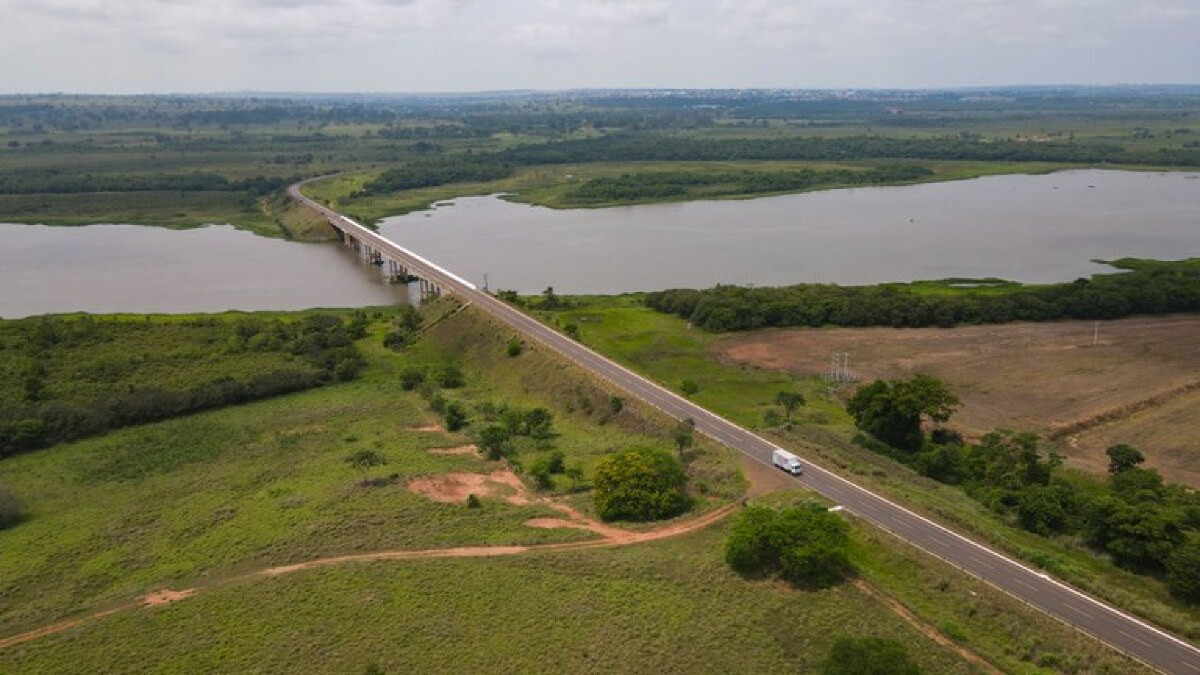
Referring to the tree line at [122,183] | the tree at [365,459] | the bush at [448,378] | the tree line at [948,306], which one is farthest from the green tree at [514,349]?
the tree line at [122,183]

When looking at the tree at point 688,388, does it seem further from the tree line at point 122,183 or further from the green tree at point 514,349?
the tree line at point 122,183

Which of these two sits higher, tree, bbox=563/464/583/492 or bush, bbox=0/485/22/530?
tree, bbox=563/464/583/492

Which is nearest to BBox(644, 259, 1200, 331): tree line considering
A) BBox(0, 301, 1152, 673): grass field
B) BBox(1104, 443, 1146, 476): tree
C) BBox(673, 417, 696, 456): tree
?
BBox(673, 417, 696, 456): tree

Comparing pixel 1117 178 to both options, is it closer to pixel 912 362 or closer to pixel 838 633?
pixel 912 362

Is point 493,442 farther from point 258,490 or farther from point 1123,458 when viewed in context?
point 1123,458

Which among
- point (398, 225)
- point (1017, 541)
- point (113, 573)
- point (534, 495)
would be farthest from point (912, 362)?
point (398, 225)

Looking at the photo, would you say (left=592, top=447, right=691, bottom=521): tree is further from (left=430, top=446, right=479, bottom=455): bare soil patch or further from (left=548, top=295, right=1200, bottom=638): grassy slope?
(left=430, top=446, right=479, bottom=455): bare soil patch

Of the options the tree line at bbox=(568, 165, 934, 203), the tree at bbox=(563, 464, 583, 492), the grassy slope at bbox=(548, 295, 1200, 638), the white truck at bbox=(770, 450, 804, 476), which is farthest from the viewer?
the tree line at bbox=(568, 165, 934, 203)
